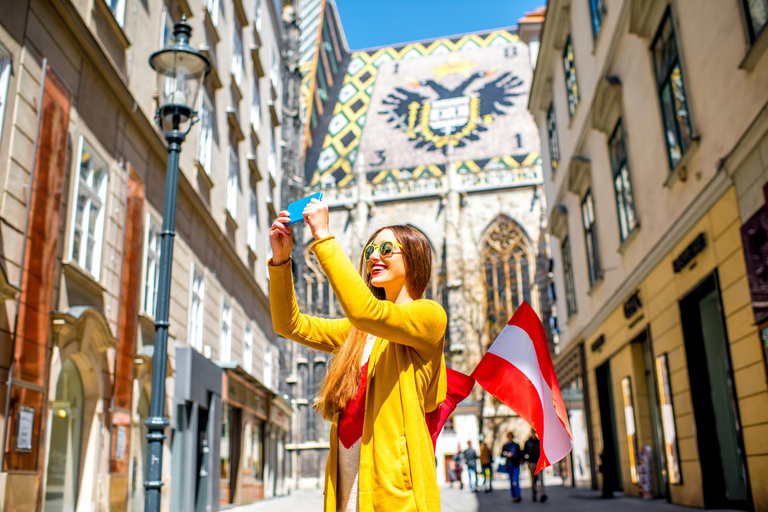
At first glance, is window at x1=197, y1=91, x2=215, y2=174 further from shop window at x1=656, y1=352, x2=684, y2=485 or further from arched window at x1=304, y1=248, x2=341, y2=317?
arched window at x1=304, y1=248, x2=341, y2=317

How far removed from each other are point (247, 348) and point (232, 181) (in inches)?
170

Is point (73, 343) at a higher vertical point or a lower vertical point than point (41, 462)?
higher

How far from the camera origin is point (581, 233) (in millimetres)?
17625

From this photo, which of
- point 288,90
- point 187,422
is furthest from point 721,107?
point 288,90

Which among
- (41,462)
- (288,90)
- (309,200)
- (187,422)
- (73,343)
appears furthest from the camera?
(288,90)

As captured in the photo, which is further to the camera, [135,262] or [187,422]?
[187,422]

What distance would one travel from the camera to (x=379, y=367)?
2.37m

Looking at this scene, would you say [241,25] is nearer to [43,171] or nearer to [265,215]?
[265,215]

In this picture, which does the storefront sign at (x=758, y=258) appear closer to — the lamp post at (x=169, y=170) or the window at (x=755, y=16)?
the window at (x=755, y=16)

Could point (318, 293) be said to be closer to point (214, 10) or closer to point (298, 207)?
point (214, 10)

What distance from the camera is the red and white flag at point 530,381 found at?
2.81 metres

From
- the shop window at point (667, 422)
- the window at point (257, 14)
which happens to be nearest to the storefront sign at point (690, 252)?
the shop window at point (667, 422)

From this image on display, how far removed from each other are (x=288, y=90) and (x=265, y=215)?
25.4ft

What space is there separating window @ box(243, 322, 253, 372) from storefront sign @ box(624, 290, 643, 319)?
30.0 ft
